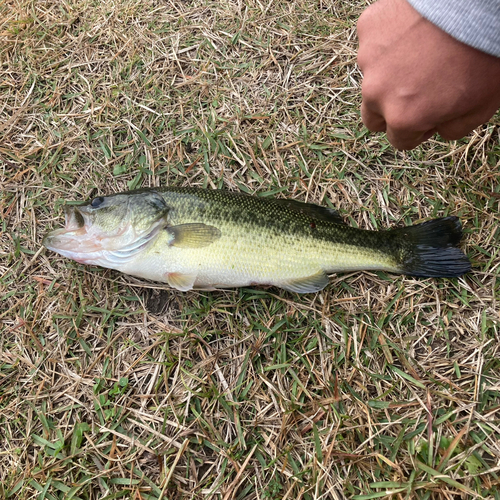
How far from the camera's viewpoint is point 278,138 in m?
3.70

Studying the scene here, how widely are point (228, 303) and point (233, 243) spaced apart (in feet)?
1.81

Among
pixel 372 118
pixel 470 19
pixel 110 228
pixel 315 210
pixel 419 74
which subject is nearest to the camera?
pixel 470 19

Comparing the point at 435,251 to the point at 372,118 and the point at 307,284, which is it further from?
the point at 372,118

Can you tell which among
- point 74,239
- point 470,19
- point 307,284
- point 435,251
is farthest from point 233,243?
point 470,19

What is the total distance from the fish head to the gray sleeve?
2247 mm

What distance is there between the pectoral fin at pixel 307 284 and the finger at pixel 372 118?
1.29 metres

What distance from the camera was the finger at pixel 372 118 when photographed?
2.09 meters

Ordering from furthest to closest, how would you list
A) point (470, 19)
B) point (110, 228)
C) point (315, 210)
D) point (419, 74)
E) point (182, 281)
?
point (315, 210) < point (110, 228) < point (182, 281) < point (419, 74) < point (470, 19)

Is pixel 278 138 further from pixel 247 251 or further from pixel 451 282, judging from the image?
pixel 451 282

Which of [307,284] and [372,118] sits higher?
[372,118]

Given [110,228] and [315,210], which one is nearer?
[110,228]

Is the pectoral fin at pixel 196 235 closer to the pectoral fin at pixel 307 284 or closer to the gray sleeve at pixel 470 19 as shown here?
the pectoral fin at pixel 307 284

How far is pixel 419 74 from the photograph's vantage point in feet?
5.85

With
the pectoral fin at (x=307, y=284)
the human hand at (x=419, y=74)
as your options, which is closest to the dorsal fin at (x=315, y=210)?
the pectoral fin at (x=307, y=284)
